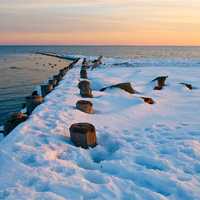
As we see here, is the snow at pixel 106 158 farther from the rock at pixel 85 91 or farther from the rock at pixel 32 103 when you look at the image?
the rock at pixel 85 91

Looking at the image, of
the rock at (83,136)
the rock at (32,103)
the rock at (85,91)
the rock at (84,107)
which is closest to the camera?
the rock at (83,136)

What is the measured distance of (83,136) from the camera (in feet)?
22.4

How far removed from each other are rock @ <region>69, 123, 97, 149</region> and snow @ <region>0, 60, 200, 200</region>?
0.45 feet

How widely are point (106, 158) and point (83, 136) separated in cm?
69

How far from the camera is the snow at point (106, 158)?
15.8ft

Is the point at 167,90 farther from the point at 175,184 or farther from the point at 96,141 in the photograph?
the point at 175,184

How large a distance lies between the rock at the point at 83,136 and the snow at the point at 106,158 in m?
0.14

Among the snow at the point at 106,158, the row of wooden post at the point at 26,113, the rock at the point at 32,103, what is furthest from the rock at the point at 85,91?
Result: the snow at the point at 106,158

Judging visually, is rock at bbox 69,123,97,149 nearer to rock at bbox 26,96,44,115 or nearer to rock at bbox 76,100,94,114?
rock at bbox 76,100,94,114

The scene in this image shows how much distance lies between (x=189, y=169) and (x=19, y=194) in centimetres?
267

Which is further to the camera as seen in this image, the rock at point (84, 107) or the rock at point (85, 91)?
the rock at point (85, 91)

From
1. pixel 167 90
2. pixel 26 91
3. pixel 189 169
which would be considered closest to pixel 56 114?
pixel 189 169

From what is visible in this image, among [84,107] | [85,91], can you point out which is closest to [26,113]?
[84,107]

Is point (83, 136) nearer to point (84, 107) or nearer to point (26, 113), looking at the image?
point (84, 107)
